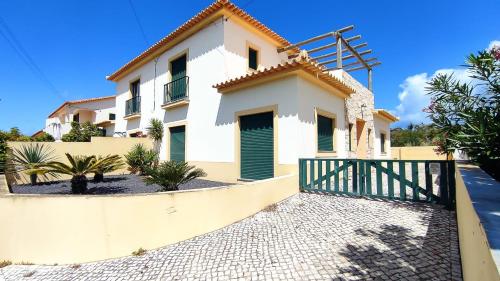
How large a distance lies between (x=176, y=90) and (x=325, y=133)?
25.8ft

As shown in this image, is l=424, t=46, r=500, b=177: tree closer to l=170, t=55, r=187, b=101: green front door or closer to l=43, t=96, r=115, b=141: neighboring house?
l=170, t=55, r=187, b=101: green front door

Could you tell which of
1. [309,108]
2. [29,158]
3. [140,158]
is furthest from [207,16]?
[29,158]

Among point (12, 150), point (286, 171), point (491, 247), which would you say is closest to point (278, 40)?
point (286, 171)

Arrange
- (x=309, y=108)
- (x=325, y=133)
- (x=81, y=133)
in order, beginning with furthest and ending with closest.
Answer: (x=81, y=133)
(x=325, y=133)
(x=309, y=108)

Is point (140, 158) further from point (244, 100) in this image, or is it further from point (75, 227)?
point (75, 227)

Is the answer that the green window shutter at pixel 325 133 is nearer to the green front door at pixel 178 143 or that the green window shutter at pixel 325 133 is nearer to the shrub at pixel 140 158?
the green front door at pixel 178 143

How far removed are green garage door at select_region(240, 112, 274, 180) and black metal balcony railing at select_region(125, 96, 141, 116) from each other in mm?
9486

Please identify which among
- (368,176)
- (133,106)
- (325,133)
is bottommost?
(368,176)

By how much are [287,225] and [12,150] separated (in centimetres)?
1212

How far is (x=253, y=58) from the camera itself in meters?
11.3

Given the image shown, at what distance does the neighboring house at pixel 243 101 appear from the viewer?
7965 millimetres

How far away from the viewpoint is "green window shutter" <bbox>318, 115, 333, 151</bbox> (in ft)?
29.8

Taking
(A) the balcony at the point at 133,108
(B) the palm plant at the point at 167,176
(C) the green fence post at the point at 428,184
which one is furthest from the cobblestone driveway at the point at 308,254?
(A) the balcony at the point at 133,108

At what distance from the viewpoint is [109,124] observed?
1966 centimetres
